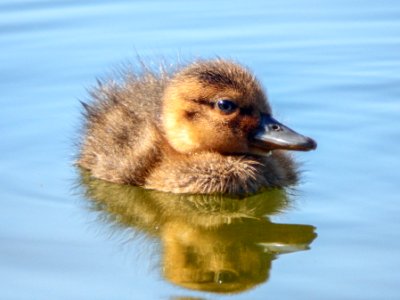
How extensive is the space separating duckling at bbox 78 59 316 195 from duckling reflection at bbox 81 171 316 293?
0.28ft

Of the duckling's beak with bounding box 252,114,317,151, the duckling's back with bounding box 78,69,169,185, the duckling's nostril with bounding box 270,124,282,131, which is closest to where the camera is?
the duckling's beak with bounding box 252,114,317,151

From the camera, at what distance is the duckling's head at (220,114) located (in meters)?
7.31

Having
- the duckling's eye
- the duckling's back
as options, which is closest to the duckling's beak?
the duckling's eye

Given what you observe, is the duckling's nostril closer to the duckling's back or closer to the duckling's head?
the duckling's head

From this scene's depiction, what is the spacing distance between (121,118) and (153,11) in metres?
3.04

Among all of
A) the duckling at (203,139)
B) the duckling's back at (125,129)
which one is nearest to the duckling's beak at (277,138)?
the duckling at (203,139)

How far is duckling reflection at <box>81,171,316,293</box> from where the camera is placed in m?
6.13

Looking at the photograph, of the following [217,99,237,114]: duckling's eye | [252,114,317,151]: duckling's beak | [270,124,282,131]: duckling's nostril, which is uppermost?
[217,99,237,114]: duckling's eye

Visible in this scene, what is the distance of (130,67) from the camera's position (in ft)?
26.8

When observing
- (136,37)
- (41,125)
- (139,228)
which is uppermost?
(136,37)

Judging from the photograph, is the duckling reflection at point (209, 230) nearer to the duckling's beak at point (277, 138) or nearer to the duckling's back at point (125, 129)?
the duckling's back at point (125, 129)

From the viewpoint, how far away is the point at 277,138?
23.8 ft

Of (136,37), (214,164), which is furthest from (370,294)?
(136,37)

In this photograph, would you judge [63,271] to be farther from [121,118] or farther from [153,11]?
[153,11]
